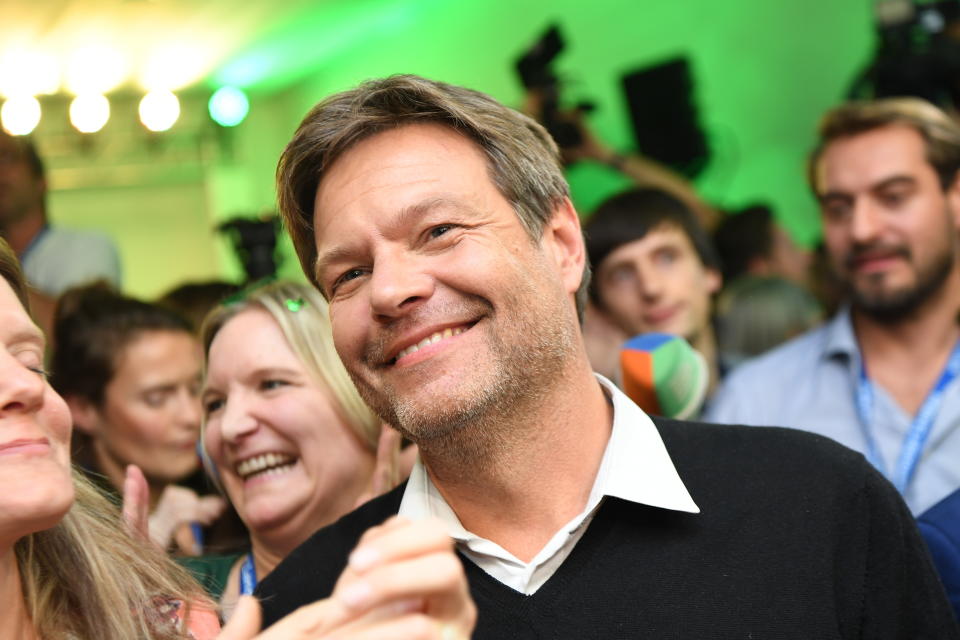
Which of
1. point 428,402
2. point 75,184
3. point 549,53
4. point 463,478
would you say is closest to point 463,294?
point 428,402

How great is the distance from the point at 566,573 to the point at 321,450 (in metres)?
0.80

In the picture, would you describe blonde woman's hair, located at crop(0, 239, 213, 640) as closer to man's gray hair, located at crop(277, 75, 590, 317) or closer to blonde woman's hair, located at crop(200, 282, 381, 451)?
man's gray hair, located at crop(277, 75, 590, 317)

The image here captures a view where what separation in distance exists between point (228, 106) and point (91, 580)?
22.6 ft

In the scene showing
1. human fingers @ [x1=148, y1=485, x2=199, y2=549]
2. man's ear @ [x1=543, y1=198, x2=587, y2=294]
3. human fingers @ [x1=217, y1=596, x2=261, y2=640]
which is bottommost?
human fingers @ [x1=148, y1=485, x2=199, y2=549]

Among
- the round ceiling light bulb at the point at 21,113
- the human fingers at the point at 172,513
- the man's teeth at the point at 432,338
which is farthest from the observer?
the round ceiling light bulb at the point at 21,113

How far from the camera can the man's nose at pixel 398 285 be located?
1.46 meters

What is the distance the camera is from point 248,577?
2.04 metres

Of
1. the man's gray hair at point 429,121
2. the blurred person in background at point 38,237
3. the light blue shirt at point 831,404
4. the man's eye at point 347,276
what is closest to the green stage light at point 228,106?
the blurred person in background at point 38,237

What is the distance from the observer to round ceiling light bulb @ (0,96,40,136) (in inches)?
286

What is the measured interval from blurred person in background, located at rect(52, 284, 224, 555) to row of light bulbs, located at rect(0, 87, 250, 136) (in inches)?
204

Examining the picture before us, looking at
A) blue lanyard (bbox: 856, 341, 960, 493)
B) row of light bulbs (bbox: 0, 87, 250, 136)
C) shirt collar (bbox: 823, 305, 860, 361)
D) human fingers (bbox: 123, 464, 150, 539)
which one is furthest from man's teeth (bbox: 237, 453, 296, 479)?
row of light bulbs (bbox: 0, 87, 250, 136)

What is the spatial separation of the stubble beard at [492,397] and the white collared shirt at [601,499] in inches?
4.2

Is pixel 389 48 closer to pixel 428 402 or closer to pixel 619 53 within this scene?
pixel 619 53

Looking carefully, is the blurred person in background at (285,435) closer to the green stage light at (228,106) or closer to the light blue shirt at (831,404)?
the light blue shirt at (831,404)
